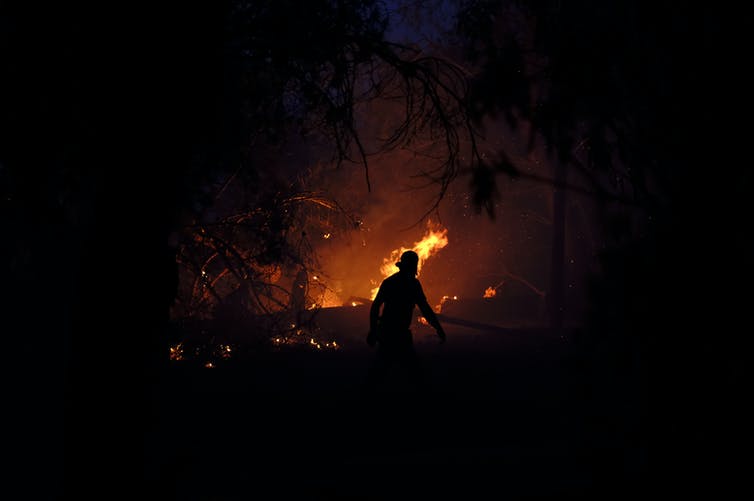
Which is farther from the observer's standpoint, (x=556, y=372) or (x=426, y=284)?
(x=426, y=284)

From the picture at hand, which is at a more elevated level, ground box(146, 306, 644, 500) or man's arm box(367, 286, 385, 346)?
man's arm box(367, 286, 385, 346)

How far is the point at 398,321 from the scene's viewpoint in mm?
8680

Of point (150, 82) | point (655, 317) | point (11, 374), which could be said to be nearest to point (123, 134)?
point (150, 82)

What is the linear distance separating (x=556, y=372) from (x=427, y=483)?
762cm

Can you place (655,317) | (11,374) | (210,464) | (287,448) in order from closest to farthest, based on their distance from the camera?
(655,317) < (210,464) < (287,448) < (11,374)

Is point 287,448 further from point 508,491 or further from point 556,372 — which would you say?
point 556,372

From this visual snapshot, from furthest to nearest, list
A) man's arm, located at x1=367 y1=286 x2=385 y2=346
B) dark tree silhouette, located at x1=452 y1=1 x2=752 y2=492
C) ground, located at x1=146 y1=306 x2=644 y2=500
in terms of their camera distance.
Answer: man's arm, located at x1=367 y1=286 x2=385 y2=346
ground, located at x1=146 y1=306 x2=644 y2=500
dark tree silhouette, located at x1=452 y1=1 x2=752 y2=492

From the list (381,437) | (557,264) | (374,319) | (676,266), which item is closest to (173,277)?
(676,266)

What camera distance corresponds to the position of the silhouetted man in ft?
28.1

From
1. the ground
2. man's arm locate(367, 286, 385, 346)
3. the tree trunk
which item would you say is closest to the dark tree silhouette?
the ground

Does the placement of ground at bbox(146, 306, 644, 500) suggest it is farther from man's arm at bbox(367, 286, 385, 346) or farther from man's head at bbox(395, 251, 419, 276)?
man's head at bbox(395, 251, 419, 276)

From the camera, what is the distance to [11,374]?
33.0 feet

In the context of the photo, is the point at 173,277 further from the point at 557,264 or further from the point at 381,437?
the point at 557,264

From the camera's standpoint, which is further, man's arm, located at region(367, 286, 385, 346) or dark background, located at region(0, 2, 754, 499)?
man's arm, located at region(367, 286, 385, 346)
